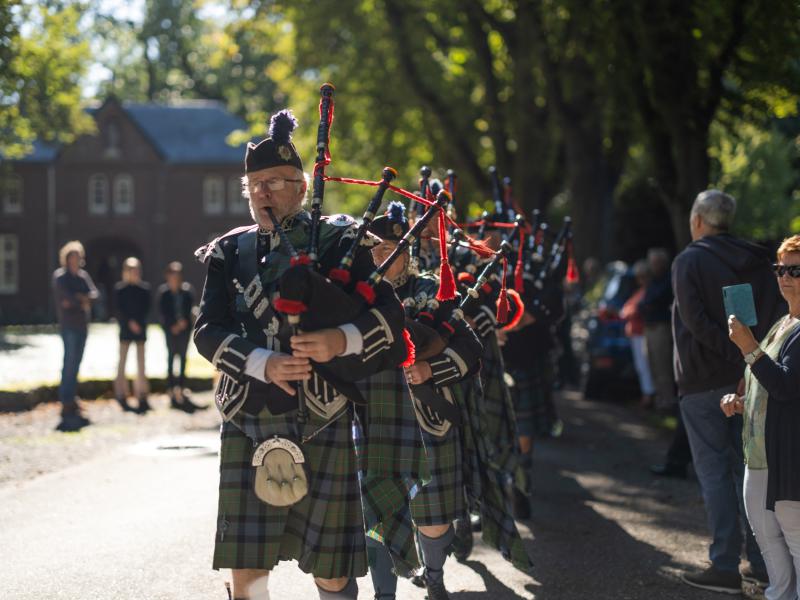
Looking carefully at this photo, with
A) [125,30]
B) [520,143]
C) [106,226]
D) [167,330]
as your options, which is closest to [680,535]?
[167,330]

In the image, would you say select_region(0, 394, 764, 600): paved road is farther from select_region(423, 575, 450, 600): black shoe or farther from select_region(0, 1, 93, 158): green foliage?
select_region(0, 1, 93, 158): green foliage

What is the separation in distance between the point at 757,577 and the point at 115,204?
46640 mm

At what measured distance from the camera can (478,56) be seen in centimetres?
2094

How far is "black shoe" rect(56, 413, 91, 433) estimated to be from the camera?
1222 centimetres

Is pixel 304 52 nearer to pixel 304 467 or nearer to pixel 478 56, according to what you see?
pixel 478 56

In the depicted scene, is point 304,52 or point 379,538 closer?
point 379,538

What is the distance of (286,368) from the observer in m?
3.80

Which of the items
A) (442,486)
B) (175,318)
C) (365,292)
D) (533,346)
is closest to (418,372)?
(442,486)

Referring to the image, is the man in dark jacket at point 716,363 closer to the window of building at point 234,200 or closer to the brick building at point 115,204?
the brick building at point 115,204

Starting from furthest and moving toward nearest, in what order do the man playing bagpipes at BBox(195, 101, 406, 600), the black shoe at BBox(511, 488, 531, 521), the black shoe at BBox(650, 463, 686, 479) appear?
the black shoe at BBox(650, 463, 686, 479)
the black shoe at BBox(511, 488, 531, 521)
the man playing bagpipes at BBox(195, 101, 406, 600)

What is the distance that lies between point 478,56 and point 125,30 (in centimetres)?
4031

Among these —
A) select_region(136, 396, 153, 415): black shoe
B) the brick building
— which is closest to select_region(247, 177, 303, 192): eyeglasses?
select_region(136, 396, 153, 415): black shoe

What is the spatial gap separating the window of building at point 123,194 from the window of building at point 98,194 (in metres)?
0.44

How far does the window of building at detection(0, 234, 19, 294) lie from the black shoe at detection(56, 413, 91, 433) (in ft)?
126
